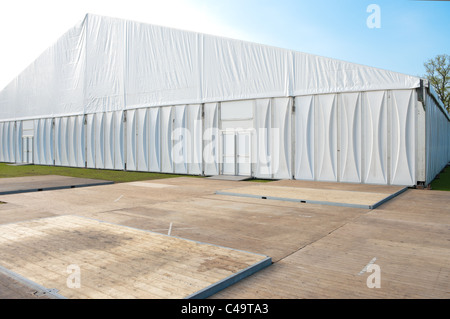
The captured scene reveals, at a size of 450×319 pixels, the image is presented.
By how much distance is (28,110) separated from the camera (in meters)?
31.9

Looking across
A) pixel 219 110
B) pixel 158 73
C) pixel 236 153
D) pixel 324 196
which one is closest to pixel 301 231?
pixel 324 196

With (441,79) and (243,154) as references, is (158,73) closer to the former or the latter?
(243,154)

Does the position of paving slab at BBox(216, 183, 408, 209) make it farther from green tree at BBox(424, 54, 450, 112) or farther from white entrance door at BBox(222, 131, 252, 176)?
green tree at BBox(424, 54, 450, 112)

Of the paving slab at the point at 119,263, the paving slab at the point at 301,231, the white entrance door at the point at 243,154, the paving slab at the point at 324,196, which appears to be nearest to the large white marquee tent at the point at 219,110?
the white entrance door at the point at 243,154

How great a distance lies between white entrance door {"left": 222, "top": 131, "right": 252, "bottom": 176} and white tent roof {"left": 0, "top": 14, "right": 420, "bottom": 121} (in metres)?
2.05

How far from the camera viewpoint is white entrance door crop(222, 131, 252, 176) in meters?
18.9

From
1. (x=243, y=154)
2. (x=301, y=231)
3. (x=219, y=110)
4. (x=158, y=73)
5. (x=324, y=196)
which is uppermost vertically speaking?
(x=158, y=73)

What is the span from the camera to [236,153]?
1931cm

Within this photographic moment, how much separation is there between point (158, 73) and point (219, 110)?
17.5ft

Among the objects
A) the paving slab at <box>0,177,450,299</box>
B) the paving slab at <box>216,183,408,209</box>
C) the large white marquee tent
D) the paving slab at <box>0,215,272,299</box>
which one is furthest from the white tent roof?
the paving slab at <box>0,215,272,299</box>

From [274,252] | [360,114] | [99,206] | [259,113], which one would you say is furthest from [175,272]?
[259,113]

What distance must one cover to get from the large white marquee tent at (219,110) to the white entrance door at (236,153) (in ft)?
0.20

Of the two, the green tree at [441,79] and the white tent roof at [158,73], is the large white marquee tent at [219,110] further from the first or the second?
the green tree at [441,79]

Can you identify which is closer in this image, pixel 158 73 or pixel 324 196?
pixel 324 196
